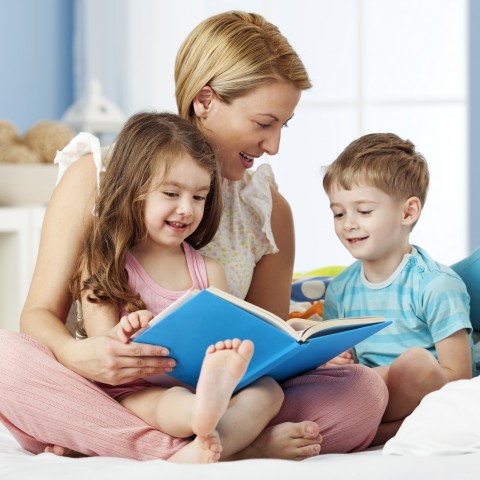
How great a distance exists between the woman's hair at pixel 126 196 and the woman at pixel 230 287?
0.05m

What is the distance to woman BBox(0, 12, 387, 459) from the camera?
1.44m

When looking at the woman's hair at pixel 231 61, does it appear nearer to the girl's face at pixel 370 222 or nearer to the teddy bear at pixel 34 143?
the girl's face at pixel 370 222

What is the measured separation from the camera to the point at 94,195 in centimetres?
170

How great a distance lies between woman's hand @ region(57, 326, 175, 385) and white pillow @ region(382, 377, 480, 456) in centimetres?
35

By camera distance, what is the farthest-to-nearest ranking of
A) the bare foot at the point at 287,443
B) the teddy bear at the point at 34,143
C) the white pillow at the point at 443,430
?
1. the teddy bear at the point at 34,143
2. the bare foot at the point at 287,443
3. the white pillow at the point at 443,430

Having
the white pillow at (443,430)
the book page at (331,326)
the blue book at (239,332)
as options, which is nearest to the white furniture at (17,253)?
the blue book at (239,332)

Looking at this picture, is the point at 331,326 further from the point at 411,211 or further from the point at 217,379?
the point at 411,211

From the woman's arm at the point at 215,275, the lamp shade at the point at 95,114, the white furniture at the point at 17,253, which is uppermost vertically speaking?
the lamp shade at the point at 95,114

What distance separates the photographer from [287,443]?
4.69 feet

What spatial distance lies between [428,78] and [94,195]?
3026 millimetres

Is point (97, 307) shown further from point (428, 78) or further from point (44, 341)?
point (428, 78)

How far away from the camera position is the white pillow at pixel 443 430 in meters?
1.28

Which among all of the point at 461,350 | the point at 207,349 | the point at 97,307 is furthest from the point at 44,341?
the point at 461,350

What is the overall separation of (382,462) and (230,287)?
75cm
